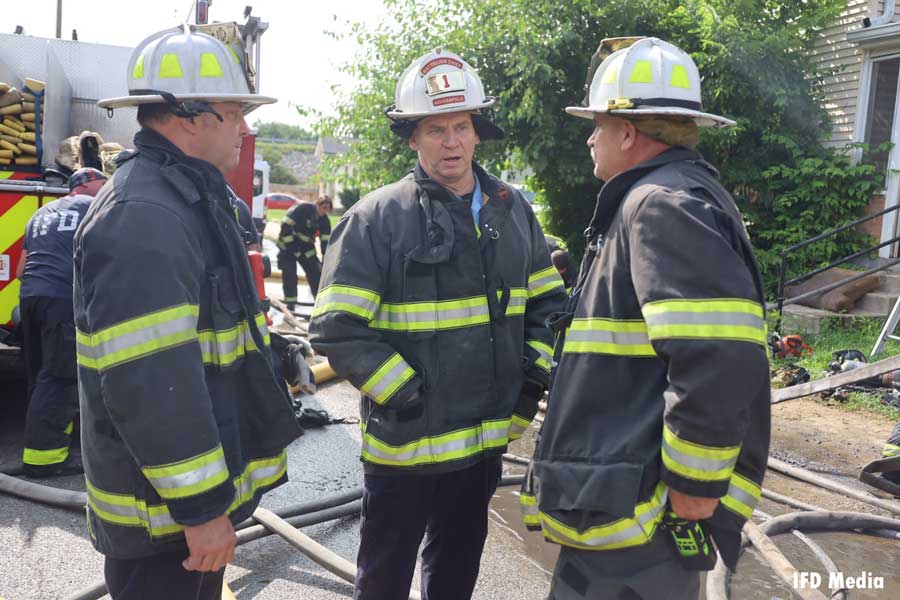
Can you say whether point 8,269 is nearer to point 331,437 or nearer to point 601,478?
point 331,437

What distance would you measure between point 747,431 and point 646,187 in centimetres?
68

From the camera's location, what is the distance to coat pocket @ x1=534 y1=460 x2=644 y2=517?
2.04m

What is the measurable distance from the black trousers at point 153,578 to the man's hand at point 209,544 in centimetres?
8

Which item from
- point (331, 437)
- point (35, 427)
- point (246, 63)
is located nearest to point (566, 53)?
point (331, 437)

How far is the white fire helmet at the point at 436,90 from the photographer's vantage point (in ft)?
9.61

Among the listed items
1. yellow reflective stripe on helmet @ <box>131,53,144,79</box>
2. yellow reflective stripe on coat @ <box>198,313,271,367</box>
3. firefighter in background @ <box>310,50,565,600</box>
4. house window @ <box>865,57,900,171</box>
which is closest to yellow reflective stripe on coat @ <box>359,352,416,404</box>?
firefighter in background @ <box>310,50,565,600</box>

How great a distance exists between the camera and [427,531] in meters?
3.06

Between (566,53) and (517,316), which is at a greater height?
(566,53)

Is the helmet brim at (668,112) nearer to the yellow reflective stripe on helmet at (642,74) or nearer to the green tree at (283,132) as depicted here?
the yellow reflective stripe on helmet at (642,74)

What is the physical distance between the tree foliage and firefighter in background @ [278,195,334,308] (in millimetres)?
2267

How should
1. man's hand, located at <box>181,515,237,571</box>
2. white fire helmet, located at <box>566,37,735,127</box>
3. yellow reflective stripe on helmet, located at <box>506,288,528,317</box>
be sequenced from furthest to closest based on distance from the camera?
yellow reflective stripe on helmet, located at <box>506,288,528,317</box>, white fire helmet, located at <box>566,37,735,127</box>, man's hand, located at <box>181,515,237,571</box>

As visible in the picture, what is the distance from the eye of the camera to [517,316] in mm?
2947

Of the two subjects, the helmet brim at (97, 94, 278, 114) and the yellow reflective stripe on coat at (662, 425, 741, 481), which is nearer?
the yellow reflective stripe on coat at (662, 425, 741, 481)

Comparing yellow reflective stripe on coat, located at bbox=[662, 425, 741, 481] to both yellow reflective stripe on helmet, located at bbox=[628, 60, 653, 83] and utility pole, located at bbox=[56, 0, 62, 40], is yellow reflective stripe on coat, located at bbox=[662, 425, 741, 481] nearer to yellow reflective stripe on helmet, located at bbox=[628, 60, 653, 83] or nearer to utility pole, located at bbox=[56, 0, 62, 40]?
yellow reflective stripe on helmet, located at bbox=[628, 60, 653, 83]
